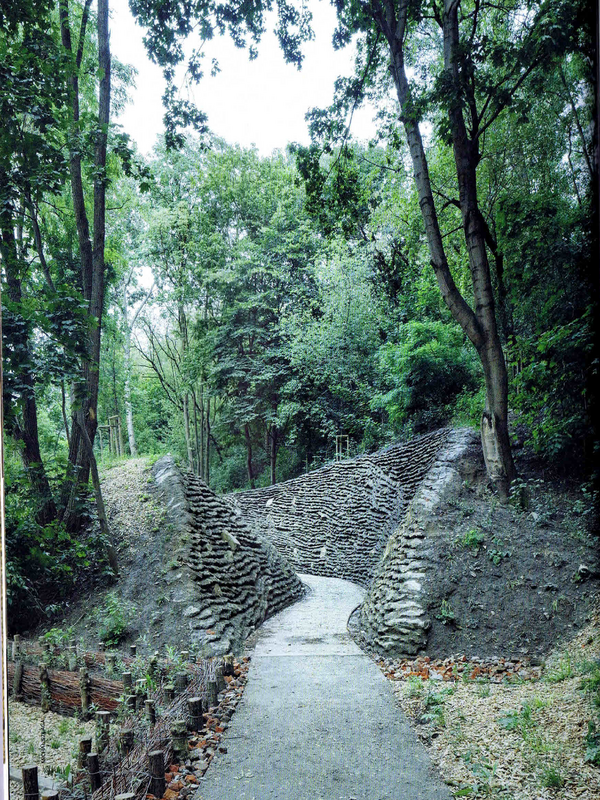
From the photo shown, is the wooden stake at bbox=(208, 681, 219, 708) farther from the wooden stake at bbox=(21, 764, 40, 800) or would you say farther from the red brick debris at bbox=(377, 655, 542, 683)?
the wooden stake at bbox=(21, 764, 40, 800)

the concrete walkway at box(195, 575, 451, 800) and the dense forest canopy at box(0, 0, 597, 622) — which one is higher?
the dense forest canopy at box(0, 0, 597, 622)

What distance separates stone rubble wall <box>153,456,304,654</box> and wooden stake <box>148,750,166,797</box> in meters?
1.56

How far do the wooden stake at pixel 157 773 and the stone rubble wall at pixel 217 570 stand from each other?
1562 mm

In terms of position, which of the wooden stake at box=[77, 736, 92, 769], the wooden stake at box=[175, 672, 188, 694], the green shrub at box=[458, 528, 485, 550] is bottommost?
the wooden stake at box=[175, 672, 188, 694]

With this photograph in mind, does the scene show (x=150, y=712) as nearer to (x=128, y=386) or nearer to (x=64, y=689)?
(x=64, y=689)

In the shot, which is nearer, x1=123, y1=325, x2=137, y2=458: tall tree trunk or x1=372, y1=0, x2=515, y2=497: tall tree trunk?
x1=123, y1=325, x2=137, y2=458: tall tree trunk

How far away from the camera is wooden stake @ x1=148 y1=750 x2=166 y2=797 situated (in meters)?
1.72

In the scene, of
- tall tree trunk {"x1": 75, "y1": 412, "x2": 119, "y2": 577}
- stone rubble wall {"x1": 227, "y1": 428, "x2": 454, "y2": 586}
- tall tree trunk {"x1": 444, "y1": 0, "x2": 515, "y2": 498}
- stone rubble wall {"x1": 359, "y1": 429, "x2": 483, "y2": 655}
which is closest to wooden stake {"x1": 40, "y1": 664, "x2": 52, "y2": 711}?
tall tree trunk {"x1": 75, "y1": 412, "x2": 119, "y2": 577}

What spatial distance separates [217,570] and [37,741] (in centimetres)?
263

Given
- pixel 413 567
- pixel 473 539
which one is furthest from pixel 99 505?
pixel 473 539

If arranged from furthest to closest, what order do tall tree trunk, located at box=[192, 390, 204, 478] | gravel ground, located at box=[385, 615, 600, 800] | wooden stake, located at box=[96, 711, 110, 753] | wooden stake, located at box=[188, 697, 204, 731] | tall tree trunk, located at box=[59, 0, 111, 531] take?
tall tree trunk, located at box=[192, 390, 204, 478] → tall tree trunk, located at box=[59, 0, 111, 531] → wooden stake, located at box=[188, 697, 204, 731] → wooden stake, located at box=[96, 711, 110, 753] → gravel ground, located at box=[385, 615, 600, 800]

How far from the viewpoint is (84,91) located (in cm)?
272

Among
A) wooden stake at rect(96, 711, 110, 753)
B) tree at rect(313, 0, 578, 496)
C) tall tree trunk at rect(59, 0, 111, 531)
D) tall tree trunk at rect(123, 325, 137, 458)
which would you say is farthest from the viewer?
tall tree trunk at rect(123, 325, 137, 458)

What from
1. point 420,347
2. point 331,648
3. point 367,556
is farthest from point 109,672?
point 367,556
